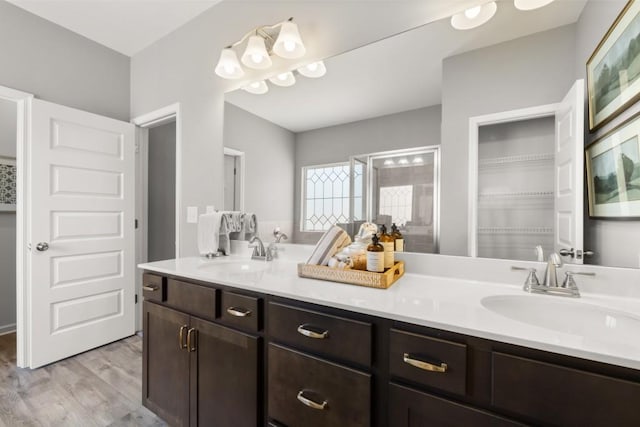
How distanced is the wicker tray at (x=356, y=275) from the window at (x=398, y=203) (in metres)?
0.22

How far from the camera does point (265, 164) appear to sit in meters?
1.89

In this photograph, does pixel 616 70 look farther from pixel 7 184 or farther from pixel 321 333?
pixel 7 184

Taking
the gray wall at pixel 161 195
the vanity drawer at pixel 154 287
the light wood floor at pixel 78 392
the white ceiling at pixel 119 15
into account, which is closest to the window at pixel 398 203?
the vanity drawer at pixel 154 287

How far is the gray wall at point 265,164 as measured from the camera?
5.88 ft

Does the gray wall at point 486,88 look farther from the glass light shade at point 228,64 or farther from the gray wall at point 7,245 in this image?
the gray wall at point 7,245

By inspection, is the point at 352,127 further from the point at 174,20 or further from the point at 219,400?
the point at 174,20

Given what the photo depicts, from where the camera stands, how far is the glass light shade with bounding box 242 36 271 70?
1729mm

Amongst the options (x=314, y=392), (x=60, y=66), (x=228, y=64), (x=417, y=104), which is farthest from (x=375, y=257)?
(x=60, y=66)

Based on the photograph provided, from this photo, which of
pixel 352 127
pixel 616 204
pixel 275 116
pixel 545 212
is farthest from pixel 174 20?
pixel 616 204

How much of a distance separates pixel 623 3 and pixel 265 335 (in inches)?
65.1

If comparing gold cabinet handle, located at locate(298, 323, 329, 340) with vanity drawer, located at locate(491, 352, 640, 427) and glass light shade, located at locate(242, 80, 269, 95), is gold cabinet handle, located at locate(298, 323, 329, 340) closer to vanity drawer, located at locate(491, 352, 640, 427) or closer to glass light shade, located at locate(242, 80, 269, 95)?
vanity drawer, located at locate(491, 352, 640, 427)

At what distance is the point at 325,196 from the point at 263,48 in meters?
0.95

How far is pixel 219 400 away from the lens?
1240 mm

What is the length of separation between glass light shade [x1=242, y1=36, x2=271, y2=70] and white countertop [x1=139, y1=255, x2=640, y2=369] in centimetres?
125
